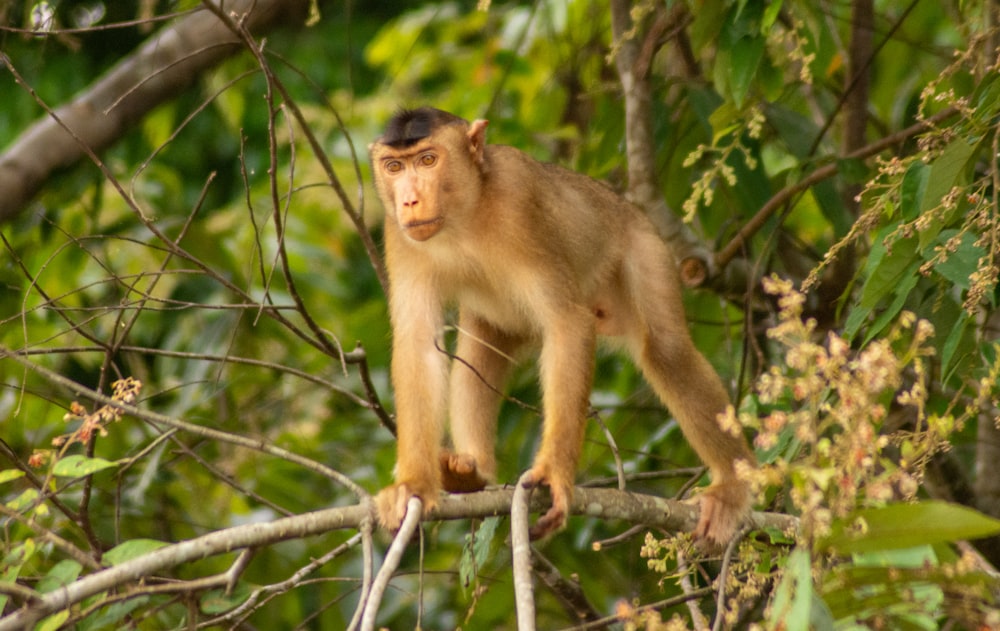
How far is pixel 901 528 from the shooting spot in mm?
2688

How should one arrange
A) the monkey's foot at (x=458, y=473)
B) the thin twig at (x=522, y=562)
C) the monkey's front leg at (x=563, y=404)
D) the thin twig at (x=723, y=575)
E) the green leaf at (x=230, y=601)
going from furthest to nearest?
the monkey's foot at (x=458, y=473) → the monkey's front leg at (x=563, y=404) → the green leaf at (x=230, y=601) → the thin twig at (x=723, y=575) → the thin twig at (x=522, y=562)

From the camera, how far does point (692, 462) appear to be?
7457 mm

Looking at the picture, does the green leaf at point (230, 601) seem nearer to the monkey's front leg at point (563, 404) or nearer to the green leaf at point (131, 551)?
the green leaf at point (131, 551)

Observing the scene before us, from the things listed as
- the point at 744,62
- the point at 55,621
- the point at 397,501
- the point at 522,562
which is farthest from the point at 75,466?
Answer: the point at 744,62

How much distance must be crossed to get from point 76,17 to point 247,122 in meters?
2.07

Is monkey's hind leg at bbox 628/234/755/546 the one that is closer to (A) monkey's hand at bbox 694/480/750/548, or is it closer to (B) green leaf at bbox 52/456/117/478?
(A) monkey's hand at bbox 694/480/750/548

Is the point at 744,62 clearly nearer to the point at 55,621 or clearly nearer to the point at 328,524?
the point at 328,524

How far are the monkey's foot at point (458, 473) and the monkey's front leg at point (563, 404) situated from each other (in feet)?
1.24

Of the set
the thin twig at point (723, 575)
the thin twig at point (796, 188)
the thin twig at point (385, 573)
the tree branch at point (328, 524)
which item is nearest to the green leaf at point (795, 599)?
the thin twig at point (723, 575)

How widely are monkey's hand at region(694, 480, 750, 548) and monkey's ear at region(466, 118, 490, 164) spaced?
1.98 m

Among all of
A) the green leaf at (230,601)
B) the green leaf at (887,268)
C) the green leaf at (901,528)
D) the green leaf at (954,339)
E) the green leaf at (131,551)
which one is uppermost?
the green leaf at (887,268)

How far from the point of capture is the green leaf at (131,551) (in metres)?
3.16

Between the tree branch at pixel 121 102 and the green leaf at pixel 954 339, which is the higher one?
the tree branch at pixel 121 102

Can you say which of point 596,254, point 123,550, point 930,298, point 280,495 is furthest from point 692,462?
point 123,550
